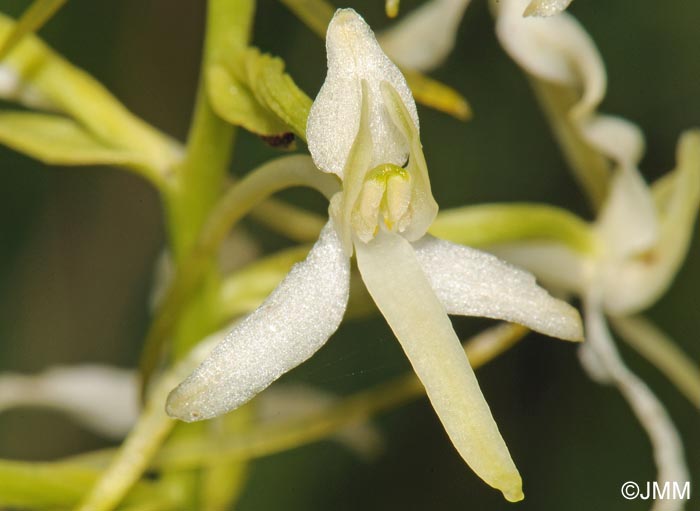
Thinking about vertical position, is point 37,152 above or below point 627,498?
above

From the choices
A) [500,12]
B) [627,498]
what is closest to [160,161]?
[500,12]

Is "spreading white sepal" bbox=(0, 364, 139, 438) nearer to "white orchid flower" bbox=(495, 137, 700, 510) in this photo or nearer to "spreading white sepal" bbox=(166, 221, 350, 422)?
"white orchid flower" bbox=(495, 137, 700, 510)

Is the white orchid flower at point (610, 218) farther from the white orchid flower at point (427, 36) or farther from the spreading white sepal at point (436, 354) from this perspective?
the spreading white sepal at point (436, 354)

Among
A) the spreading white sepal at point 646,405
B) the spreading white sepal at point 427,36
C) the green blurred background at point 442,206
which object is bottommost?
the green blurred background at point 442,206

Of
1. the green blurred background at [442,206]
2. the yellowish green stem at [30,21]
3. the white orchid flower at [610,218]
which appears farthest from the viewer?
the green blurred background at [442,206]

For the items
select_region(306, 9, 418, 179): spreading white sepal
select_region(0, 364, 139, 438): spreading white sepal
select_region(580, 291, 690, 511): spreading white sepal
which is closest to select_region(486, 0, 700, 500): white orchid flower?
select_region(580, 291, 690, 511): spreading white sepal

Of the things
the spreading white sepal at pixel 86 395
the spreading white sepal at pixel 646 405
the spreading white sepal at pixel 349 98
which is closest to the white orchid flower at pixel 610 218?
the spreading white sepal at pixel 646 405

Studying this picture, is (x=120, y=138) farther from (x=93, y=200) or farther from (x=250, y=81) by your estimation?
(x=93, y=200)
